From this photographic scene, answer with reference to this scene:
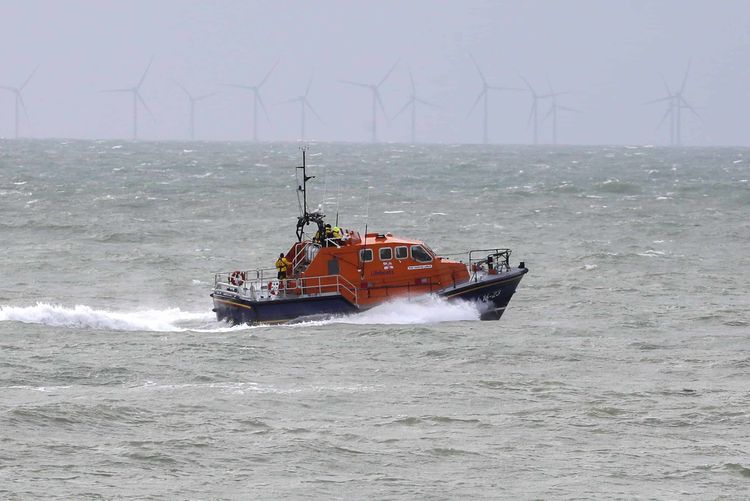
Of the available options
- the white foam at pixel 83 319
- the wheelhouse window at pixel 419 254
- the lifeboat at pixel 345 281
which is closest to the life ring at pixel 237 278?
the lifeboat at pixel 345 281

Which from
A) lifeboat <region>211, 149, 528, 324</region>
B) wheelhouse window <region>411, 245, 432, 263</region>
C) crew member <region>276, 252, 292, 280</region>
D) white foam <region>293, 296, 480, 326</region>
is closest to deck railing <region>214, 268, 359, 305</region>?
lifeboat <region>211, 149, 528, 324</region>

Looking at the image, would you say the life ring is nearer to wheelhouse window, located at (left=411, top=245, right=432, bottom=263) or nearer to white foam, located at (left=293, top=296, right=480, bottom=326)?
white foam, located at (left=293, top=296, right=480, bottom=326)

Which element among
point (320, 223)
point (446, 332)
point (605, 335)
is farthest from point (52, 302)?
point (605, 335)

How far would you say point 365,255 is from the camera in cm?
3350

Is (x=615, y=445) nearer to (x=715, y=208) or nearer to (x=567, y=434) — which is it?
(x=567, y=434)

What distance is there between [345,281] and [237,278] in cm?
287

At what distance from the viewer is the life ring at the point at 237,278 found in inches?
1340

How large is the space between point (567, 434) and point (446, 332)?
383 inches

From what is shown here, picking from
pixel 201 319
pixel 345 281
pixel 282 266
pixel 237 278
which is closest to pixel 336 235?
pixel 345 281

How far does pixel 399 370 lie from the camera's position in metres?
28.2

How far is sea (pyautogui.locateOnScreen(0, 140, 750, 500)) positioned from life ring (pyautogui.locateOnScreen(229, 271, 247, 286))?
1.15 metres

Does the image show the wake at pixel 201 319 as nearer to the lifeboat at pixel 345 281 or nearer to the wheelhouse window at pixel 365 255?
the lifeboat at pixel 345 281

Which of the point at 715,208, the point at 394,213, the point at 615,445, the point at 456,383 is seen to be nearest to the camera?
the point at 615,445

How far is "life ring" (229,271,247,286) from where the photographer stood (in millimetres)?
34031
